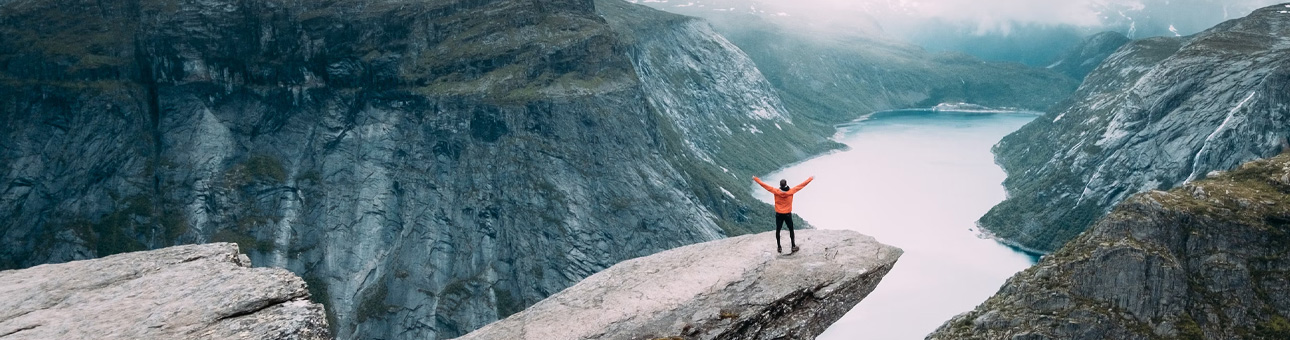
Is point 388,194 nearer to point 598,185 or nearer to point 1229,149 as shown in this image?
point 598,185

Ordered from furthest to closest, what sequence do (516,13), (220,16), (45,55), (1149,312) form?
1. (516,13)
2. (220,16)
3. (45,55)
4. (1149,312)

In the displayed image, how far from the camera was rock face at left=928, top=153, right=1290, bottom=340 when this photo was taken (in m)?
101

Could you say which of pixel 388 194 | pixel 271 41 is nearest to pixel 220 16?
pixel 271 41

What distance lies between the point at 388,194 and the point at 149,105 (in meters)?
52.7

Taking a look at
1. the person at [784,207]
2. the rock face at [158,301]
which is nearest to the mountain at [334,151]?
the rock face at [158,301]

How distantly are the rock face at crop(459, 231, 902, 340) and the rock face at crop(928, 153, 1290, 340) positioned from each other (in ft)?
244

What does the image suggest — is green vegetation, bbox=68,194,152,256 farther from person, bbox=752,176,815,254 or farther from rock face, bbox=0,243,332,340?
person, bbox=752,176,815,254

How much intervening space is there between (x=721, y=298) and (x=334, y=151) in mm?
148746

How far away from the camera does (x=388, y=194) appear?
164 metres

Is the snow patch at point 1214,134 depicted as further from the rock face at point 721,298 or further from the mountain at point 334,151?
the rock face at point 721,298

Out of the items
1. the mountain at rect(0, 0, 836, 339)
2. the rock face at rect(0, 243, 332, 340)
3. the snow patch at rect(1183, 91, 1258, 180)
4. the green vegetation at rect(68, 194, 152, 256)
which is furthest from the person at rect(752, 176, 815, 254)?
the snow patch at rect(1183, 91, 1258, 180)

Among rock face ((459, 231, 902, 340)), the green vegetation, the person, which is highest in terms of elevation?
the person

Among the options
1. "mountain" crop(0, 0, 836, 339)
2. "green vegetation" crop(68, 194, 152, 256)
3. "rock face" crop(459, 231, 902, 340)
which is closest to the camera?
"rock face" crop(459, 231, 902, 340)

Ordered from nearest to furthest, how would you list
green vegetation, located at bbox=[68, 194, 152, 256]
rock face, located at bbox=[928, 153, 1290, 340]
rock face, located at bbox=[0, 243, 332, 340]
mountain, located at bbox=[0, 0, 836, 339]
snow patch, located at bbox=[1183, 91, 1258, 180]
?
rock face, located at bbox=[0, 243, 332, 340] → rock face, located at bbox=[928, 153, 1290, 340] → green vegetation, located at bbox=[68, 194, 152, 256] → mountain, located at bbox=[0, 0, 836, 339] → snow patch, located at bbox=[1183, 91, 1258, 180]
